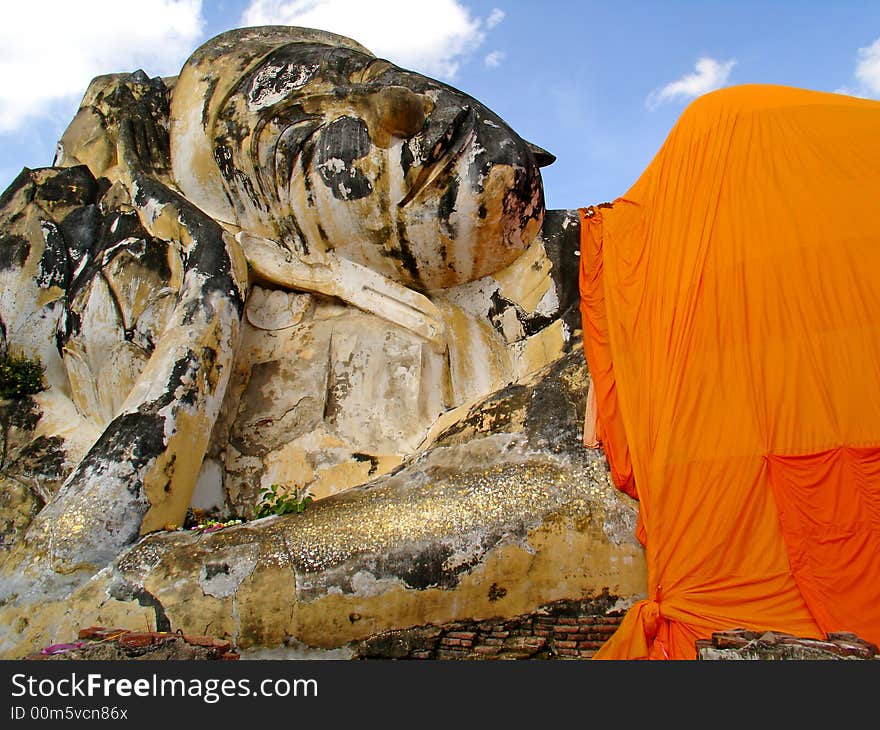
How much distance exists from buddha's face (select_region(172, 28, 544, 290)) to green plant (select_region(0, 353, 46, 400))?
1.76 m

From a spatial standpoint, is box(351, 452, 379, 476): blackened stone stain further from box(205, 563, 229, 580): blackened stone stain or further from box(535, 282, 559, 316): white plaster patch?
box(535, 282, 559, 316): white plaster patch

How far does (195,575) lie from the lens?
3.80 m

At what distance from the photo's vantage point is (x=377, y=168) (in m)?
5.18

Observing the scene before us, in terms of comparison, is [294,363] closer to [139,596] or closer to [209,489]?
[209,489]

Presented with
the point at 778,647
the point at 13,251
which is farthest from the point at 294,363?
the point at 778,647

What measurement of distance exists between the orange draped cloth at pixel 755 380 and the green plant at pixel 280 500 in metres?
1.60

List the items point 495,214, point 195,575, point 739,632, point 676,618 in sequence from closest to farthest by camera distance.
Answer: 1. point 739,632
2. point 676,618
3. point 195,575
4. point 495,214

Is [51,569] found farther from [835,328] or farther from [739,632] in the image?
[835,328]

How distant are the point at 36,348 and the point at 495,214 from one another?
3.26m

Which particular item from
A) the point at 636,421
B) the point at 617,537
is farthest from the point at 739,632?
the point at 636,421

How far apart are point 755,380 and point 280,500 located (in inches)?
97.7

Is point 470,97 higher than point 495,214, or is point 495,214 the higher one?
point 470,97

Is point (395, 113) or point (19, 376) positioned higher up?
point (395, 113)

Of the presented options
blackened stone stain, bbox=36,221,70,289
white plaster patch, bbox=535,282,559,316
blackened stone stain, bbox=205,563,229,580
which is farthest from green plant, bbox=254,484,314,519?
blackened stone stain, bbox=36,221,70,289
